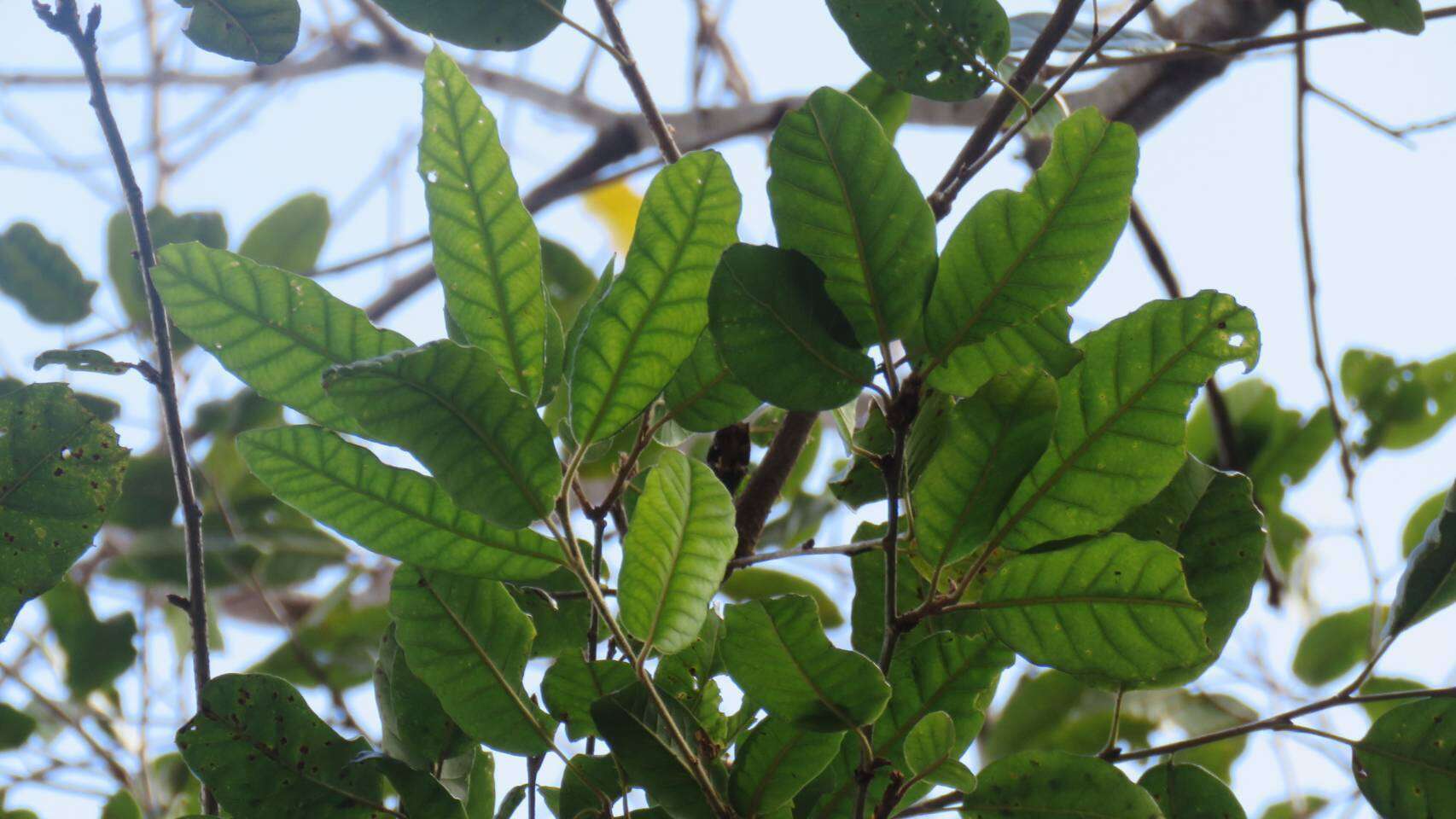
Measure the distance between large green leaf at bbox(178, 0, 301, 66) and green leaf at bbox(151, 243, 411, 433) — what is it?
0.25 meters

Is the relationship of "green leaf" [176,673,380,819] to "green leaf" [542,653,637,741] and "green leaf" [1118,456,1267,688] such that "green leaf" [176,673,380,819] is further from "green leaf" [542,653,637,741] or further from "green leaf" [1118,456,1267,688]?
"green leaf" [1118,456,1267,688]

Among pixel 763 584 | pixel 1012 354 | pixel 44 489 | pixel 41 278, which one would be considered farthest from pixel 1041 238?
pixel 41 278

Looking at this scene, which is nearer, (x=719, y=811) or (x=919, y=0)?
(x=719, y=811)

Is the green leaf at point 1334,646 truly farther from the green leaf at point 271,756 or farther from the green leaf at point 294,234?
the green leaf at point 294,234

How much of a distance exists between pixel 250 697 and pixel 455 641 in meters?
0.11

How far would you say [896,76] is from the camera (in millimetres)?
656

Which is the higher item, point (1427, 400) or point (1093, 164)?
point (1427, 400)

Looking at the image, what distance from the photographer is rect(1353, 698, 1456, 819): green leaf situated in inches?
→ 22.3

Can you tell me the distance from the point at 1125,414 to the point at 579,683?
0.28 metres

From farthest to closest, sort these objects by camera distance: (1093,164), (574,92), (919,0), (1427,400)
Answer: (574,92), (1427,400), (919,0), (1093,164)

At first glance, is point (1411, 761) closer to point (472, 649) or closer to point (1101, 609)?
point (1101, 609)

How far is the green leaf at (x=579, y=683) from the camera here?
0.54 metres

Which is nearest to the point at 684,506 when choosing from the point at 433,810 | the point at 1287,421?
the point at 433,810

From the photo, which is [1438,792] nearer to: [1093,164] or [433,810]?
[1093,164]
